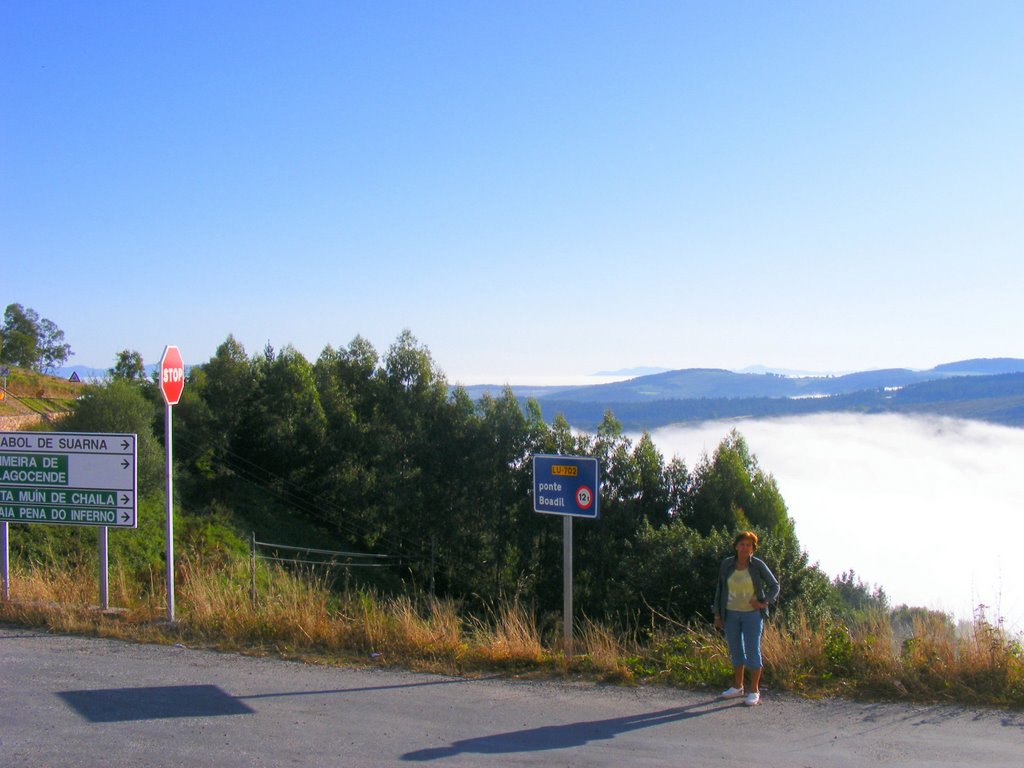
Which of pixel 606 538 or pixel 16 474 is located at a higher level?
pixel 16 474

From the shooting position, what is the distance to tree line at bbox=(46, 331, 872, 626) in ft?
115

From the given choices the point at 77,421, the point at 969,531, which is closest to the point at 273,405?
the point at 77,421

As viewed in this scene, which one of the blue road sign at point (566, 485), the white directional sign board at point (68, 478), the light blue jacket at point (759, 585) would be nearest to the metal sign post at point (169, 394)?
the white directional sign board at point (68, 478)

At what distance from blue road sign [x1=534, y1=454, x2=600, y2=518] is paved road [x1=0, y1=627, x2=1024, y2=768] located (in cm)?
155

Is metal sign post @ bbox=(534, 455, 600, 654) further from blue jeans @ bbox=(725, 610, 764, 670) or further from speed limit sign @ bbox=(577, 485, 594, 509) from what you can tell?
blue jeans @ bbox=(725, 610, 764, 670)

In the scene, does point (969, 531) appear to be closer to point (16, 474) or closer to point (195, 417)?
point (195, 417)

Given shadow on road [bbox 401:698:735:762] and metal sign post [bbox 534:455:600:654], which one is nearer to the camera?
shadow on road [bbox 401:698:735:762]

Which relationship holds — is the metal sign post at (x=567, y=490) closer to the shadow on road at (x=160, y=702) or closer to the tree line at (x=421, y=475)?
the shadow on road at (x=160, y=702)

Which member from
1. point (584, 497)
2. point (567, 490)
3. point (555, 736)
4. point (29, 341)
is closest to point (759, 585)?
point (584, 497)

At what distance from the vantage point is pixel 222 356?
146 feet

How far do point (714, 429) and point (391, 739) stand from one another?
134987 millimetres

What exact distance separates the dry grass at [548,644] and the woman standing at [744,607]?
329mm

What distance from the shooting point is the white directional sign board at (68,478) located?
7.89m

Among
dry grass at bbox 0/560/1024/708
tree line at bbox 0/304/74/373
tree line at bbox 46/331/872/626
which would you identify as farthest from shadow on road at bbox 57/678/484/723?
tree line at bbox 0/304/74/373
